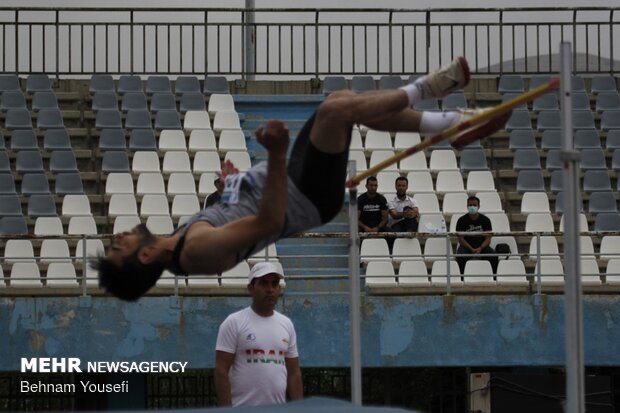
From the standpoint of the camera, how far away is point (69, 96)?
14844 millimetres

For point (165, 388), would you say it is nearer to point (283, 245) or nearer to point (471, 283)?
point (283, 245)

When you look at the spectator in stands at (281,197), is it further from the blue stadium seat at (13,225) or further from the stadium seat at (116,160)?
the stadium seat at (116,160)

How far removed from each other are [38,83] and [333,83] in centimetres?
328

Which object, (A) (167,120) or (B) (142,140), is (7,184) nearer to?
(B) (142,140)

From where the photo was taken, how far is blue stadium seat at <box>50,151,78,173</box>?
1341 cm

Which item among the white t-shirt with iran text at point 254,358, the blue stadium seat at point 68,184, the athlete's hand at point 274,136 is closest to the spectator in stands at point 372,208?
the blue stadium seat at point 68,184

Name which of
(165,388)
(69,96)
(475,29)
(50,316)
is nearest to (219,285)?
(50,316)

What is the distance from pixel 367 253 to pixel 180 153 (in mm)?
2422

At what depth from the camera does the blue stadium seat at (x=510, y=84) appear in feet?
49.9

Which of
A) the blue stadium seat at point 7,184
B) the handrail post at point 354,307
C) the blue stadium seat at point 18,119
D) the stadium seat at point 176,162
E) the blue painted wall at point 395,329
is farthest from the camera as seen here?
the blue stadium seat at point 18,119

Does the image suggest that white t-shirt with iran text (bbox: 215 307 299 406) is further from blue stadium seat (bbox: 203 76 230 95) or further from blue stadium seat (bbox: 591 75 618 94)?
blue stadium seat (bbox: 591 75 618 94)

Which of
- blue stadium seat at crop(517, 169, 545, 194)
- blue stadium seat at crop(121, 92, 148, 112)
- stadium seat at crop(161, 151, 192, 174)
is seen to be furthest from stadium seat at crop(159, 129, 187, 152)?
blue stadium seat at crop(517, 169, 545, 194)

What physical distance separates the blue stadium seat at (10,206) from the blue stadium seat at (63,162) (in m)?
0.82

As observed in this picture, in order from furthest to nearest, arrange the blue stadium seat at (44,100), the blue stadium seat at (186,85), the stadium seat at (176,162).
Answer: the blue stadium seat at (186,85) < the blue stadium seat at (44,100) < the stadium seat at (176,162)
